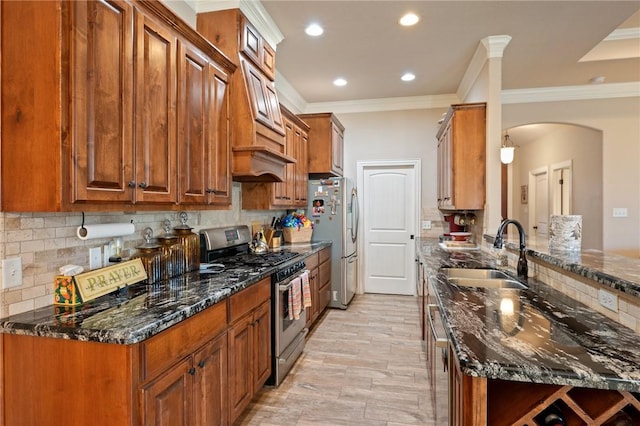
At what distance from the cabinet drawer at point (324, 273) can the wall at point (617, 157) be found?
3.81 metres

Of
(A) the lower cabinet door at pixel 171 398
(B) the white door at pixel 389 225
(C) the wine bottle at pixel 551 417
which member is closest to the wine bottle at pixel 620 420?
(C) the wine bottle at pixel 551 417

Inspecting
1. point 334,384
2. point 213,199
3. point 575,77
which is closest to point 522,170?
point 575,77

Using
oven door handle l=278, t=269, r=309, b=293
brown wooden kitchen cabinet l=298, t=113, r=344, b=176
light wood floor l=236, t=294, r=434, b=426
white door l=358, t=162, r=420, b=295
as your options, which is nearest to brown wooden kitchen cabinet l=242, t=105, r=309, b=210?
brown wooden kitchen cabinet l=298, t=113, r=344, b=176

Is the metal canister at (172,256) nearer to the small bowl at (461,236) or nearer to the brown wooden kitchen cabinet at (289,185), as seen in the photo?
the brown wooden kitchen cabinet at (289,185)

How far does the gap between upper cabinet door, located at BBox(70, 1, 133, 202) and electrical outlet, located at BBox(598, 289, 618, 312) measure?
2134 mm

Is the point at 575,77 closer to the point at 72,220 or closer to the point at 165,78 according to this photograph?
the point at 165,78

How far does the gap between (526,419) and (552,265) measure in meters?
1.19

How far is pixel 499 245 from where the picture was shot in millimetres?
2309

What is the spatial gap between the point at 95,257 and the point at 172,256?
16.4 inches

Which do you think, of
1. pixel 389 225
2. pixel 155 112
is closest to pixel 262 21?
pixel 155 112

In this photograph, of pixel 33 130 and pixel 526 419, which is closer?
pixel 526 419

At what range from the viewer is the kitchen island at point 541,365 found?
3.19ft

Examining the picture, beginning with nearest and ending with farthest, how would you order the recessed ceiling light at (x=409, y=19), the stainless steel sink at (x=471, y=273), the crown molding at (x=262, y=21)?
the stainless steel sink at (x=471, y=273) → the crown molding at (x=262, y=21) → the recessed ceiling light at (x=409, y=19)

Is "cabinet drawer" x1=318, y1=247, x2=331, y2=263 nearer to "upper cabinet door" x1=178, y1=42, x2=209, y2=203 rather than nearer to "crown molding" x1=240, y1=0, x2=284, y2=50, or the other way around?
"upper cabinet door" x1=178, y1=42, x2=209, y2=203
